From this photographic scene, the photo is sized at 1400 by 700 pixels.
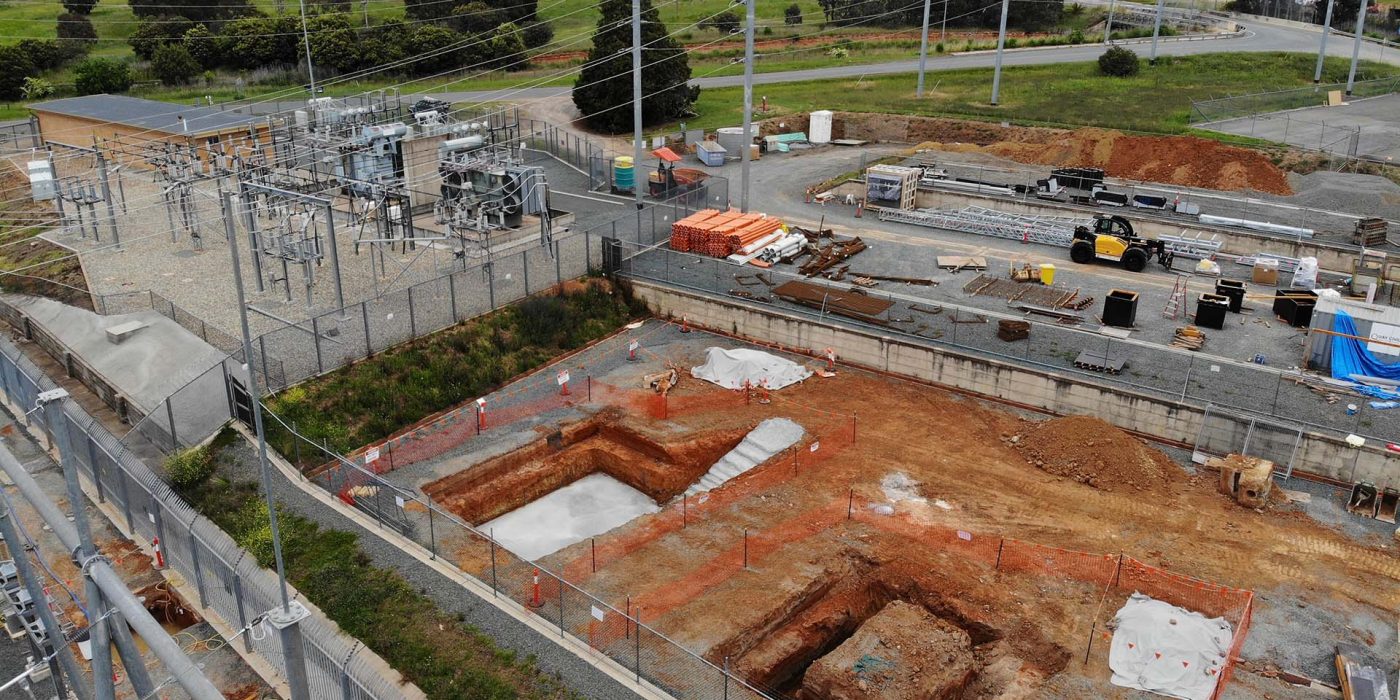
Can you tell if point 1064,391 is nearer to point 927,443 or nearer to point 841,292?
point 927,443

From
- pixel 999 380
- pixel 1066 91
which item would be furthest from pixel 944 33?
pixel 999 380

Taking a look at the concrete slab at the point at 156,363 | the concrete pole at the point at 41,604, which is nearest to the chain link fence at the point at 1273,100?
the concrete slab at the point at 156,363

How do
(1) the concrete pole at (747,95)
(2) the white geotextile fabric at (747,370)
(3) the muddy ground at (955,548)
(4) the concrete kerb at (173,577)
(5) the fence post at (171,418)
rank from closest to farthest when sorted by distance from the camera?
(4) the concrete kerb at (173,577)
(3) the muddy ground at (955,548)
(5) the fence post at (171,418)
(2) the white geotextile fabric at (747,370)
(1) the concrete pole at (747,95)

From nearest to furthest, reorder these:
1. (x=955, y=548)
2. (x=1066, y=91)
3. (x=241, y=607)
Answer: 1. (x=241, y=607)
2. (x=955, y=548)
3. (x=1066, y=91)

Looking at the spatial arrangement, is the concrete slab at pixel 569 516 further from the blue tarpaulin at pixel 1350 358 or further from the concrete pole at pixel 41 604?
the blue tarpaulin at pixel 1350 358

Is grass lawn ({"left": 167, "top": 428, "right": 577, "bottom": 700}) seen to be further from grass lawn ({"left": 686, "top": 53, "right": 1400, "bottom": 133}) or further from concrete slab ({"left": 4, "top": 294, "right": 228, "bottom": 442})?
grass lawn ({"left": 686, "top": 53, "right": 1400, "bottom": 133})

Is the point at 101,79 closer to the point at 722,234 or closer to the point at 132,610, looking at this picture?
the point at 722,234
